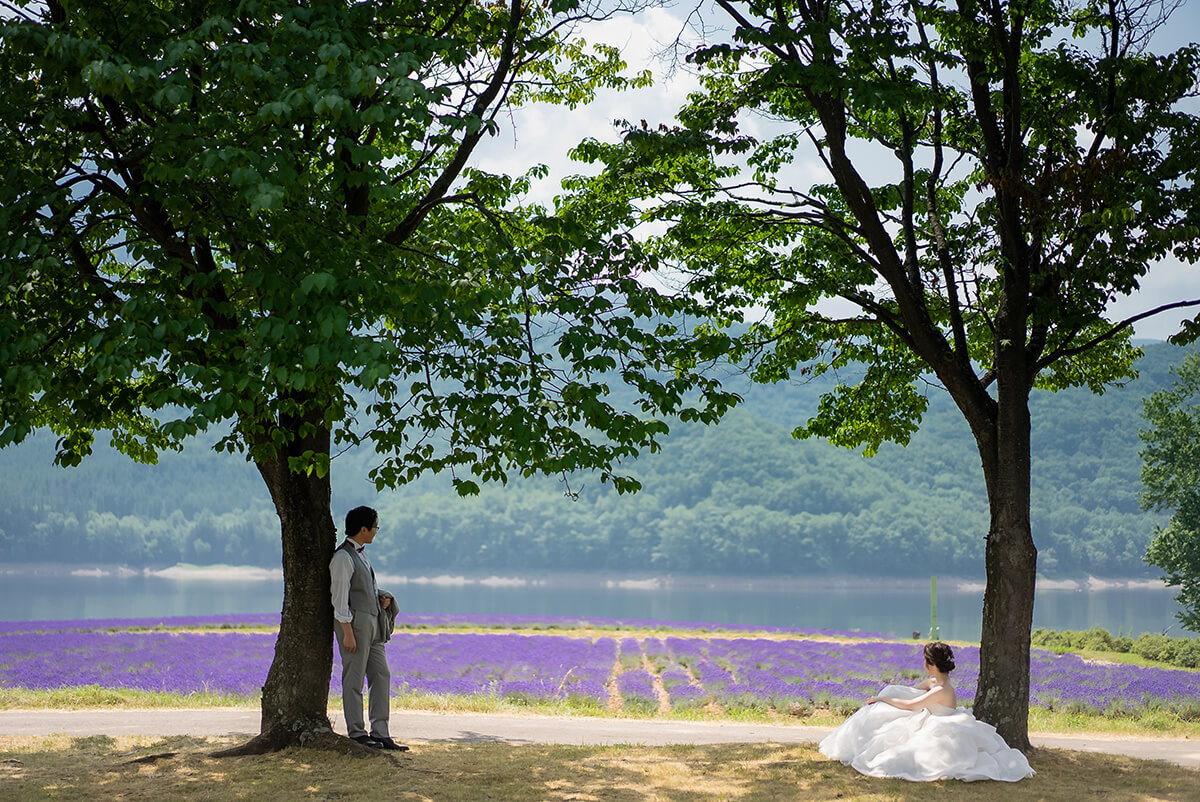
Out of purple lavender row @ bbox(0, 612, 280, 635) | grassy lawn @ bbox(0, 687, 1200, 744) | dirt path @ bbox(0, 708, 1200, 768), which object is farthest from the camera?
purple lavender row @ bbox(0, 612, 280, 635)

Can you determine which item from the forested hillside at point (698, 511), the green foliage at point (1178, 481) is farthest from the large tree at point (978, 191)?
the forested hillside at point (698, 511)

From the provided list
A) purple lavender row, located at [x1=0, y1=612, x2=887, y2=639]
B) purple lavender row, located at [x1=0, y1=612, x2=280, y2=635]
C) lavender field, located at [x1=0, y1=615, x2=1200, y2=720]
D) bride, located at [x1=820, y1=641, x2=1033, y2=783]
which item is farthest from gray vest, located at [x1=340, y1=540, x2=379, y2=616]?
purple lavender row, located at [x1=0, y1=612, x2=887, y2=639]

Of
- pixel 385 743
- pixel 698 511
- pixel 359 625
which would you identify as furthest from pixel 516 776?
pixel 698 511

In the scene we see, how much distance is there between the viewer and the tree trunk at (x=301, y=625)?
317 inches

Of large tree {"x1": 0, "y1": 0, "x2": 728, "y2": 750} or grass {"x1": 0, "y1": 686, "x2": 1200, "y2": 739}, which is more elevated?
large tree {"x1": 0, "y1": 0, "x2": 728, "y2": 750}

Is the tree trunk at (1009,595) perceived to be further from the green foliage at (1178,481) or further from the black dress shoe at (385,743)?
the green foliage at (1178,481)

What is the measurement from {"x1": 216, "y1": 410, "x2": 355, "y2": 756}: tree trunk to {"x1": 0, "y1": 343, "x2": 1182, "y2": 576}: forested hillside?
128 m

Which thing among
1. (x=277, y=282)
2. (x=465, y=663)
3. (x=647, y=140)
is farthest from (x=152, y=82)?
(x=465, y=663)

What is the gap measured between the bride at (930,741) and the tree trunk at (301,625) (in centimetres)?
401

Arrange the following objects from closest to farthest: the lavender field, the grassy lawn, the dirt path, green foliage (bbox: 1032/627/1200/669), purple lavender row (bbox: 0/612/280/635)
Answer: the dirt path < the grassy lawn < the lavender field < green foliage (bbox: 1032/627/1200/669) < purple lavender row (bbox: 0/612/280/635)

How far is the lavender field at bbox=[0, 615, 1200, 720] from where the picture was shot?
15664 mm

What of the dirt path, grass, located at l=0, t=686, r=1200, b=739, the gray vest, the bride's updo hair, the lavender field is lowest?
the lavender field

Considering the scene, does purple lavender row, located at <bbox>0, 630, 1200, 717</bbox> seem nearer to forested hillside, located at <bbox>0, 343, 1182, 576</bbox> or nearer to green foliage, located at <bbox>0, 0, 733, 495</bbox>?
green foliage, located at <bbox>0, 0, 733, 495</bbox>

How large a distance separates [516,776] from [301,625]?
6.86ft
